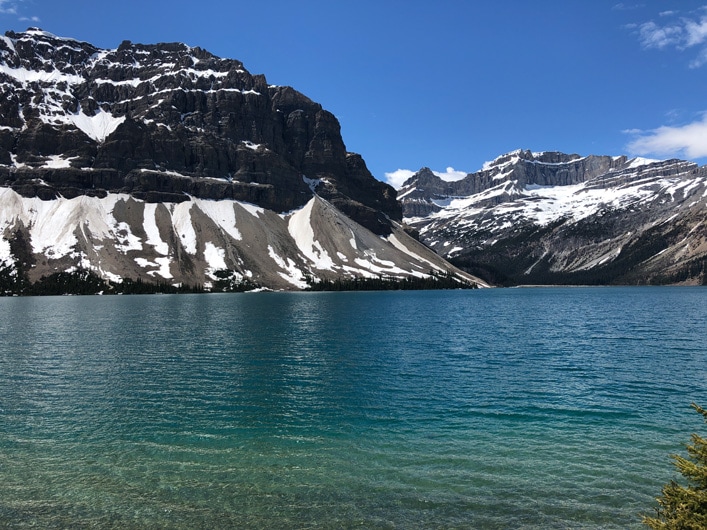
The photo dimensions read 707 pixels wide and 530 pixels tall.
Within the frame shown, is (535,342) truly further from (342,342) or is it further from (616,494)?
(616,494)

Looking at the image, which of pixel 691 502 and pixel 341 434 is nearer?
pixel 691 502

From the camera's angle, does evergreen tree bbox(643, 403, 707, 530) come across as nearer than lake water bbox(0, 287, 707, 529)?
Yes

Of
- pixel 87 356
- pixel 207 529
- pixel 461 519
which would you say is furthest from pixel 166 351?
pixel 461 519

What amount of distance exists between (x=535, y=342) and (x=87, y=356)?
207 ft

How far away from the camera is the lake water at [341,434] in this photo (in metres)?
23.4

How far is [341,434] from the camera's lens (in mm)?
34438

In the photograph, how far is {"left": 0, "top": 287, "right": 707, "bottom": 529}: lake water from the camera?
2342 centimetres

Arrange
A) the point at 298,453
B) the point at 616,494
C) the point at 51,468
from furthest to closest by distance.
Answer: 1. the point at 298,453
2. the point at 51,468
3. the point at 616,494

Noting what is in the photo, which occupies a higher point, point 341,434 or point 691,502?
point 691,502

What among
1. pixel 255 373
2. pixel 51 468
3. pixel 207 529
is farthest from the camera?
pixel 255 373

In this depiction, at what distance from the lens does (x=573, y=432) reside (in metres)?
34.1

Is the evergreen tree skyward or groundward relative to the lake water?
skyward

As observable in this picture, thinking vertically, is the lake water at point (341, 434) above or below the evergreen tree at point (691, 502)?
below

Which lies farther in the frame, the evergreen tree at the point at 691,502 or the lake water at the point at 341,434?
the lake water at the point at 341,434
